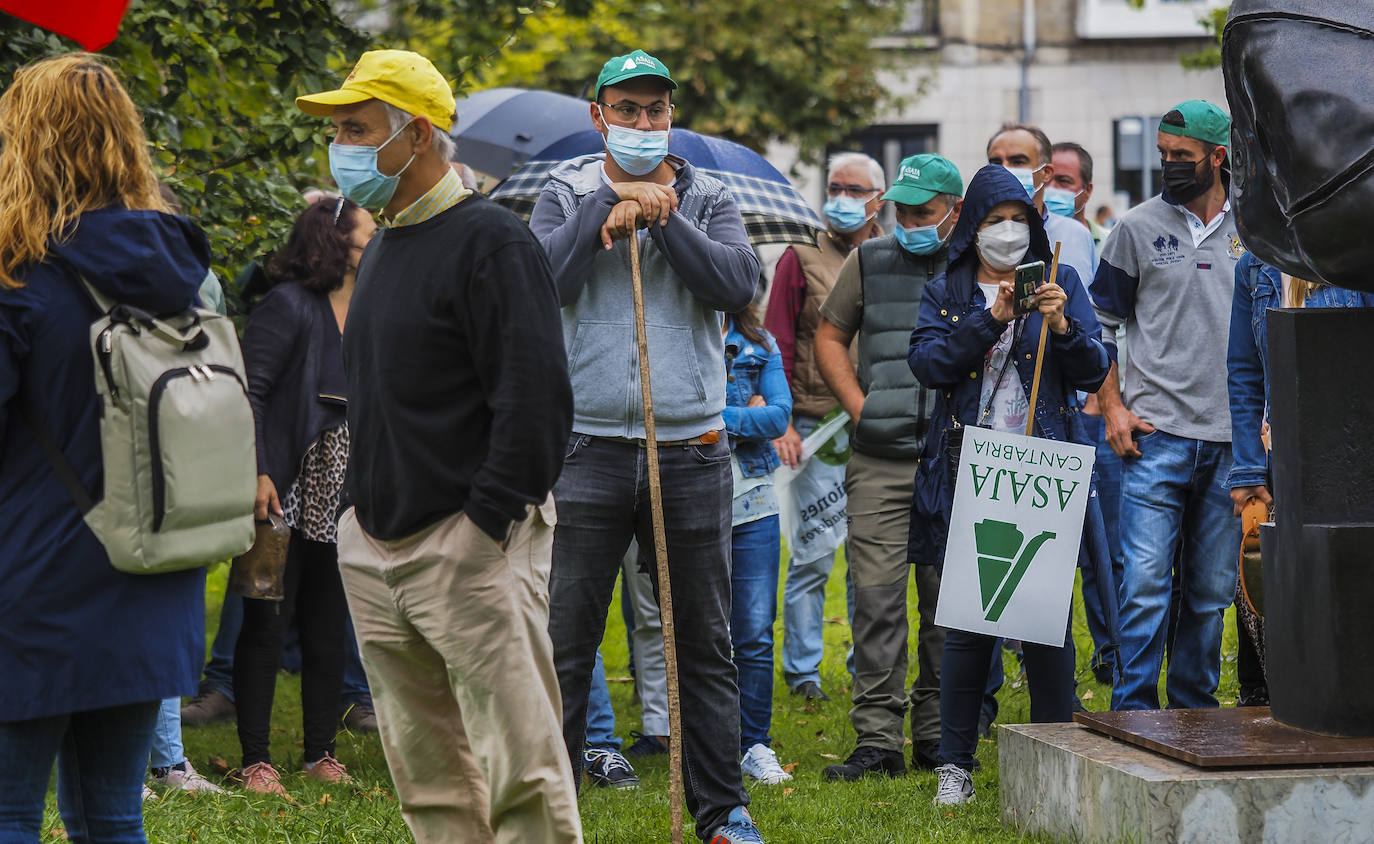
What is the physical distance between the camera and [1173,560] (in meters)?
6.42

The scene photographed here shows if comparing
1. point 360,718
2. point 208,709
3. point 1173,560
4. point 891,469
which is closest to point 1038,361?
point 891,469

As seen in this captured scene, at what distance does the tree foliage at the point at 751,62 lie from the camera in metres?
21.5

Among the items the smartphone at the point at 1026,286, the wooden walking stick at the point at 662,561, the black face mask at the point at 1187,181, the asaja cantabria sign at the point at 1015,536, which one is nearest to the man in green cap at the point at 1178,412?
the black face mask at the point at 1187,181

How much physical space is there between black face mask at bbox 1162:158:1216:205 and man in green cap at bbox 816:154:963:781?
2.83 feet

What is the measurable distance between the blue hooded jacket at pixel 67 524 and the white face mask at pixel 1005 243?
A: 3101 millimetres

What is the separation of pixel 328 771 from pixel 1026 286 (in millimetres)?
3333

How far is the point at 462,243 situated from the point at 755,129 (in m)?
18.9

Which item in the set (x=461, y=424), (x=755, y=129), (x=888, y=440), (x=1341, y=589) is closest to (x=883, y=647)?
(x=888, y=440)

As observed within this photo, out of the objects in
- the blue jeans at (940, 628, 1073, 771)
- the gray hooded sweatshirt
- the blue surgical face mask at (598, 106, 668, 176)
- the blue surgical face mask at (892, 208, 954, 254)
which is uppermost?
the blue surgical face mask at (598, 106, 668, 176)

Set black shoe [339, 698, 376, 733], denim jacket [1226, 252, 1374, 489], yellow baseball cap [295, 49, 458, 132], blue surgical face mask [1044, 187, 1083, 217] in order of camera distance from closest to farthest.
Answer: yellow baseball cap [295, 49, 458, 132]
denim jacket [1226, 252, 1374, 489]
black shoe [339, 698, 376, 733]
blue surgical face mask [1044, 187, 1083, 217]

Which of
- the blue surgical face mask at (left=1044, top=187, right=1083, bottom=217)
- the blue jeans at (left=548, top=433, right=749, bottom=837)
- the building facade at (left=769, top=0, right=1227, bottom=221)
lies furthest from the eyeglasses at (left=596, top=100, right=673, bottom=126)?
the building facade at (left=769, top=0, right=1227, bottom=221)

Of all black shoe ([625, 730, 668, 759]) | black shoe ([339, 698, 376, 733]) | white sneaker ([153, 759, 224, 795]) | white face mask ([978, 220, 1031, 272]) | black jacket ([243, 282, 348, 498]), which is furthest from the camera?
black shoe ([339, 698, 376, 733])

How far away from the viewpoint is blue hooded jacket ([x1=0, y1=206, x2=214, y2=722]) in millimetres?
3566

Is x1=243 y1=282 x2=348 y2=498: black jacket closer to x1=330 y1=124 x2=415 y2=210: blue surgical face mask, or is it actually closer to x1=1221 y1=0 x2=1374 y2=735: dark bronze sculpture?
x1=330 y1=124 x2=415 y2=210: blue surgical face mask
